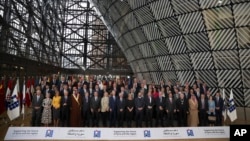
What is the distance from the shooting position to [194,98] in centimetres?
1443

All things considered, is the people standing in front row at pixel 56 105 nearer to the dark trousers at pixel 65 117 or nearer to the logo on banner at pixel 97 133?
the dark trousers at pixel 65 117

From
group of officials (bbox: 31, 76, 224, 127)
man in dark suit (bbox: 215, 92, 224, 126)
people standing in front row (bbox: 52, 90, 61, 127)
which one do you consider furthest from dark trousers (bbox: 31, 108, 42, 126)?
man in dark suit (bbox: 215, 92, 224, 126)

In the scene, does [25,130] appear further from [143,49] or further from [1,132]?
[143,49]

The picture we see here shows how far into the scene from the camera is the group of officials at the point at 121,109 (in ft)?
44.2

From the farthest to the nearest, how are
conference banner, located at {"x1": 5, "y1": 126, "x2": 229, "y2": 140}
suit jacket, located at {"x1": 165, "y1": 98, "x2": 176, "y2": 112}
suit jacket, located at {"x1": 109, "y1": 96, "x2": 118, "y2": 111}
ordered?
suit jacket, located at {"x1": 165, "y1": 98, "x2": 176, "y2": 112} → suit jacket, located at {"x1": 109, "y1": 96, "x2": 118, "y2": 111} → conference banner, located at {"x1": 5, "y1": 126, "x2": 229, "y2": 140}

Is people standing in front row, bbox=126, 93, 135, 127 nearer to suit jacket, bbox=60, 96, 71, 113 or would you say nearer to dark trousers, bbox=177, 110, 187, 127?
dark trousers, bbox=177, 110, 187, 127

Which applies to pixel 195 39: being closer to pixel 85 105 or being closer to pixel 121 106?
pixel 121 106

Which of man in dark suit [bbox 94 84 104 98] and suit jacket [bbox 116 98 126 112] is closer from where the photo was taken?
suit jacket [bbox 116 98 126 112]

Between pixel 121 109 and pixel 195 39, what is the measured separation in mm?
13443

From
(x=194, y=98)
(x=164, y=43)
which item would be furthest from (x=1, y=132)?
(x=164, y=43)

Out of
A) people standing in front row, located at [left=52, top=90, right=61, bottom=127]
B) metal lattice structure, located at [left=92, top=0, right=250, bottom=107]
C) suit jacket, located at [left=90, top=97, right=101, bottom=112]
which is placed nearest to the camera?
people standing in front row, located at [left=52, top=90, right=61, bottom=127]

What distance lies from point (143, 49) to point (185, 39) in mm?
7927

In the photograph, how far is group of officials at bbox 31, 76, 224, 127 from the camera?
13.5m

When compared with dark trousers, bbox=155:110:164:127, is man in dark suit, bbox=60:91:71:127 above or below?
above
